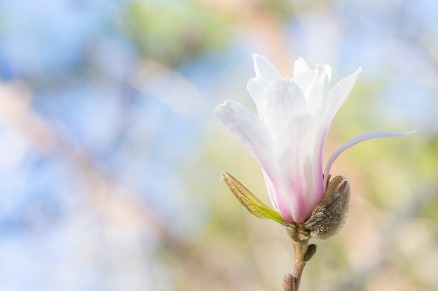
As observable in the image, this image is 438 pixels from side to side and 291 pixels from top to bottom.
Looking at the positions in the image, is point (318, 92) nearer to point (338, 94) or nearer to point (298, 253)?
point (338, 94)

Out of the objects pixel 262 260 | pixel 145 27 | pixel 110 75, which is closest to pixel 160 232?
pixel 262 260

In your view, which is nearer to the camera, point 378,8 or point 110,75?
point 378,8

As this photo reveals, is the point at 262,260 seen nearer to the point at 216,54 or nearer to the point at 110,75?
the point at 110,75

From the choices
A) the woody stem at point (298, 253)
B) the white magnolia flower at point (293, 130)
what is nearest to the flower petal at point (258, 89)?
the white magnolia flower at point (293, 130)

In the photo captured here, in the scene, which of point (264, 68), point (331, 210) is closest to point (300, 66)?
point (264, 68)

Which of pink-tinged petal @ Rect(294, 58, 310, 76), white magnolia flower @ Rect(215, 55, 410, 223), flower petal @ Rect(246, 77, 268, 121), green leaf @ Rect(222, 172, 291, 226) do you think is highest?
pink-tinged petal @ Rect(294, 58, 310, 76)

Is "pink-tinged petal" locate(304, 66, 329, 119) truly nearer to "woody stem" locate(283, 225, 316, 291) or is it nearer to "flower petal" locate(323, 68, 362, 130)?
"flower petal" locate(323, 68, 362, 130)

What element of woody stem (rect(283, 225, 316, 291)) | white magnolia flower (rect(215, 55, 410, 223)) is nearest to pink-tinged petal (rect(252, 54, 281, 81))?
white magnolia flower (rect(215, 55, 410, 223))

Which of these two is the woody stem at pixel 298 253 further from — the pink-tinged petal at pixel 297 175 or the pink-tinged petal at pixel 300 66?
the pink-tinged petal at pixel 300 66
